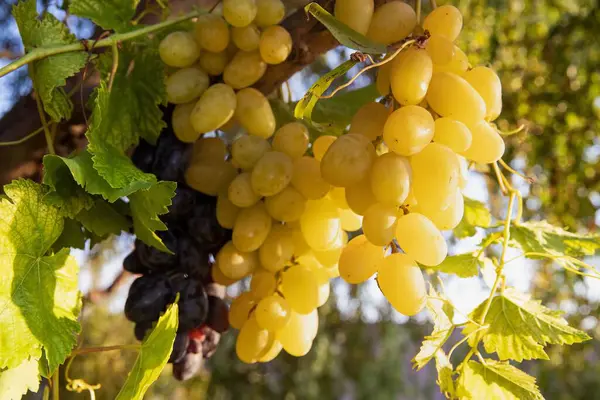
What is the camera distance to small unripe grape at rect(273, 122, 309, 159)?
0.52m

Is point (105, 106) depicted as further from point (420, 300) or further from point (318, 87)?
point (420, 300)

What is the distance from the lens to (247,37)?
53 centimetres

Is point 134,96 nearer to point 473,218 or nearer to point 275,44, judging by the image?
point 275,44

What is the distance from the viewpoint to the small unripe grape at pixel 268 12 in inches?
20.8

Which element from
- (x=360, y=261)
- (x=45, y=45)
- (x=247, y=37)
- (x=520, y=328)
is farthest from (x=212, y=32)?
(x=520, y=328)

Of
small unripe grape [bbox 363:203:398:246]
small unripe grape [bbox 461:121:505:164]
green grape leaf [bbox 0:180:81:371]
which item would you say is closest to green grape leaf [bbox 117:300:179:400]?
green grape leaf [bbox 0:180:81:371]

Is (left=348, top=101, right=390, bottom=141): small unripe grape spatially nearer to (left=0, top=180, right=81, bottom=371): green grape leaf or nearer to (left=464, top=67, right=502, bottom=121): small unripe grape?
(left=464, top=67, right=502, bottom=121): small unripe grape

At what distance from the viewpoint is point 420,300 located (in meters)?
0.43

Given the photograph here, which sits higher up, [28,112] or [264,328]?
[28,112]

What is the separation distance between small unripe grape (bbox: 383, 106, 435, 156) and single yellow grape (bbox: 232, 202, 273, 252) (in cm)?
14

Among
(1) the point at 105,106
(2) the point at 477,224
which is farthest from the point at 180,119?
(2) the point at 477,224

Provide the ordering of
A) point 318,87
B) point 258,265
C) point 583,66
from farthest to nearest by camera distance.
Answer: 1. point 583,66
2. point 258,265
3. point 318,87

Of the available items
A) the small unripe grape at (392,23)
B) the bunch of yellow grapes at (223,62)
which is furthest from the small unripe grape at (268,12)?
the small unripe grape at (392,23)

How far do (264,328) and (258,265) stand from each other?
56mm
